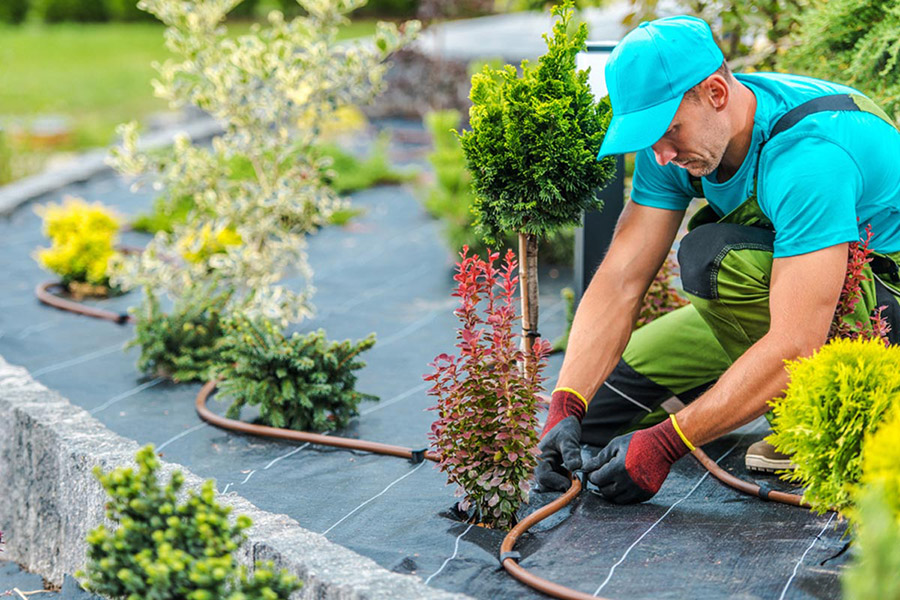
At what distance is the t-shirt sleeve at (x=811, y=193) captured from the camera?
2439 millimetres

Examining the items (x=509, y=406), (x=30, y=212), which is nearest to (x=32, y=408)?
(x=509, y=406)

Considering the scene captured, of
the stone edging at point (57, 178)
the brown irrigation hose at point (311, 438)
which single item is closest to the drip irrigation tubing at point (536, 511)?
the brown irrigation hose at point (311, 438)

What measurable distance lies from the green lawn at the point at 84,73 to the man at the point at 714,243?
6750mm

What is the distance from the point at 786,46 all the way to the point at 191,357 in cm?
268

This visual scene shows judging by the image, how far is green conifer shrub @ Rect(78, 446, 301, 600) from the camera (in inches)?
73.0

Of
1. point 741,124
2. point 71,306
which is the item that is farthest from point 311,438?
point 71,306

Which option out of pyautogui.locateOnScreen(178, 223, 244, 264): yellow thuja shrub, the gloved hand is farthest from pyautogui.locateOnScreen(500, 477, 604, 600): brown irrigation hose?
pyautogui.locateOnScreen(178, 223, 244, 264): yellow thuja shrub

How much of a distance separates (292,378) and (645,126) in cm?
143

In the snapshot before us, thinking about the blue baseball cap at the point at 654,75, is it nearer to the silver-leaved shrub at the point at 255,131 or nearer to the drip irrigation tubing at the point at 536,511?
the drip irrigation tubing at the point at 536,511

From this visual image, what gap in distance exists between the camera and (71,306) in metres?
4.63

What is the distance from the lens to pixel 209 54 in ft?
13.8

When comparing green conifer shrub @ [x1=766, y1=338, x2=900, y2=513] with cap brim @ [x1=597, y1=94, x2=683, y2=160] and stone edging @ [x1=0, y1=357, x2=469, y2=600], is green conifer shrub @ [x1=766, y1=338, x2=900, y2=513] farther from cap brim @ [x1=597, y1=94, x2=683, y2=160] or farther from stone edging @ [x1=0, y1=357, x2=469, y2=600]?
stone edging @ [x1=0, y1=357, x2=469, y2=600]

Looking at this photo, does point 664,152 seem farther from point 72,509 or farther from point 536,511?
point 72,509

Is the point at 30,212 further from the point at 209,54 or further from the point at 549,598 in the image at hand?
the point at 549,598
